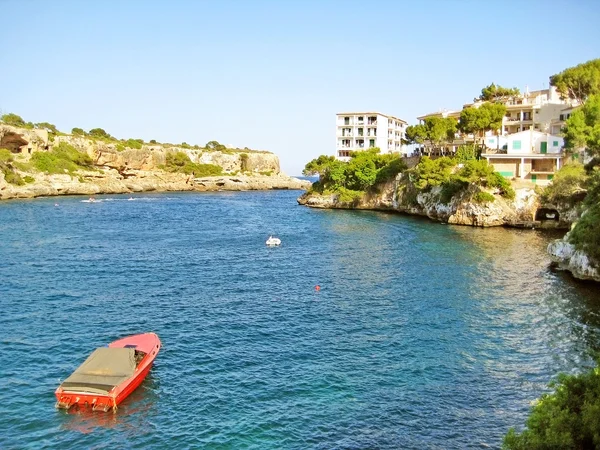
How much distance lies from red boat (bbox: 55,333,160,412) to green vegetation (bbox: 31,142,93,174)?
431 ft

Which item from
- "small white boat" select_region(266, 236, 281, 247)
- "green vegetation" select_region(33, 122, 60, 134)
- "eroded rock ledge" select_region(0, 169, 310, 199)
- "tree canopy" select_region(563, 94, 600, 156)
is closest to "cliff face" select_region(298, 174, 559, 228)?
"tree canopy" select_region(563, 94, 600, 156)

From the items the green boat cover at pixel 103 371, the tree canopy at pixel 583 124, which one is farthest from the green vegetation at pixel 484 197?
the green boat cover at pixel 103 371

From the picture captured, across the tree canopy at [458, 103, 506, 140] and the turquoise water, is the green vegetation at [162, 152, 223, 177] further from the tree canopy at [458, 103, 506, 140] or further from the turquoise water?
the turquoise water

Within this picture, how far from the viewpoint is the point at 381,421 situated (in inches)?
1014

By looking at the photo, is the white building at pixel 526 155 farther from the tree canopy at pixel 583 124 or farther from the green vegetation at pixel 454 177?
the tree canopy at pixel 583 124

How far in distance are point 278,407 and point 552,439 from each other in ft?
49.0

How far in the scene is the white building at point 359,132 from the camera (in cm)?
15012

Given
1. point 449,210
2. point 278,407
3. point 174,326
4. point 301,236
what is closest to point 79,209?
point 301,236

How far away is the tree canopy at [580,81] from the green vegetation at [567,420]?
95.3 m

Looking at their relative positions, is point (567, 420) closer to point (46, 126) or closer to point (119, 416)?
point (119, 416)

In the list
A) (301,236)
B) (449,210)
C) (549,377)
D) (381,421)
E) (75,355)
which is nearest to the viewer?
(381,421)

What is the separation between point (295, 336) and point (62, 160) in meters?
139

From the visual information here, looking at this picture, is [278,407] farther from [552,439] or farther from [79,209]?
[79,209]

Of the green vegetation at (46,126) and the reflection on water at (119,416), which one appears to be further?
the green vegetation at (46,126)
